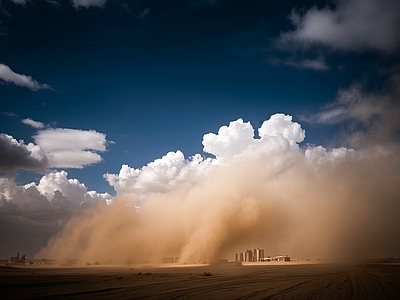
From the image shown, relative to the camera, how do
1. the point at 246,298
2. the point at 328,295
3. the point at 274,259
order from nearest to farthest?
the point at 246,298
the point at 328,295
the point at 274,259

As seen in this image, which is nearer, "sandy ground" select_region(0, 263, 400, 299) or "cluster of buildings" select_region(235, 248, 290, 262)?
"sandy ground" select_region(0, 263, 400, 299)

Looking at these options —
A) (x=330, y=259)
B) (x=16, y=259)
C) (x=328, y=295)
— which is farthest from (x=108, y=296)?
(x=16, y=259)

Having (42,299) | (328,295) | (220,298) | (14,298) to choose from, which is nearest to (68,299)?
(42,299)

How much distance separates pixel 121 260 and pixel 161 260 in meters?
16.6

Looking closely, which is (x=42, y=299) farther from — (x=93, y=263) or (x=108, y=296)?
(x=93, y=263)

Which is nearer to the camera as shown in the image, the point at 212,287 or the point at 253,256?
the point at 212,287

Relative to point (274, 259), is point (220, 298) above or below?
above

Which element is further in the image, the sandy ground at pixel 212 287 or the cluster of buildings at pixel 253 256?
the cluster of buildings at pixel 253 256

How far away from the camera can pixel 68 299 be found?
76.4 feet

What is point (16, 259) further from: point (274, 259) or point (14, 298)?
point (14, 298)

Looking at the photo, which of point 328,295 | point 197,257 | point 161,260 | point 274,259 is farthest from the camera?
point 274,259

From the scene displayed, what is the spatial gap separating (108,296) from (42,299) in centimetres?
459

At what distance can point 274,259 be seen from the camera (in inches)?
5738

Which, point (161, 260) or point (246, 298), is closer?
point (246, 298)
